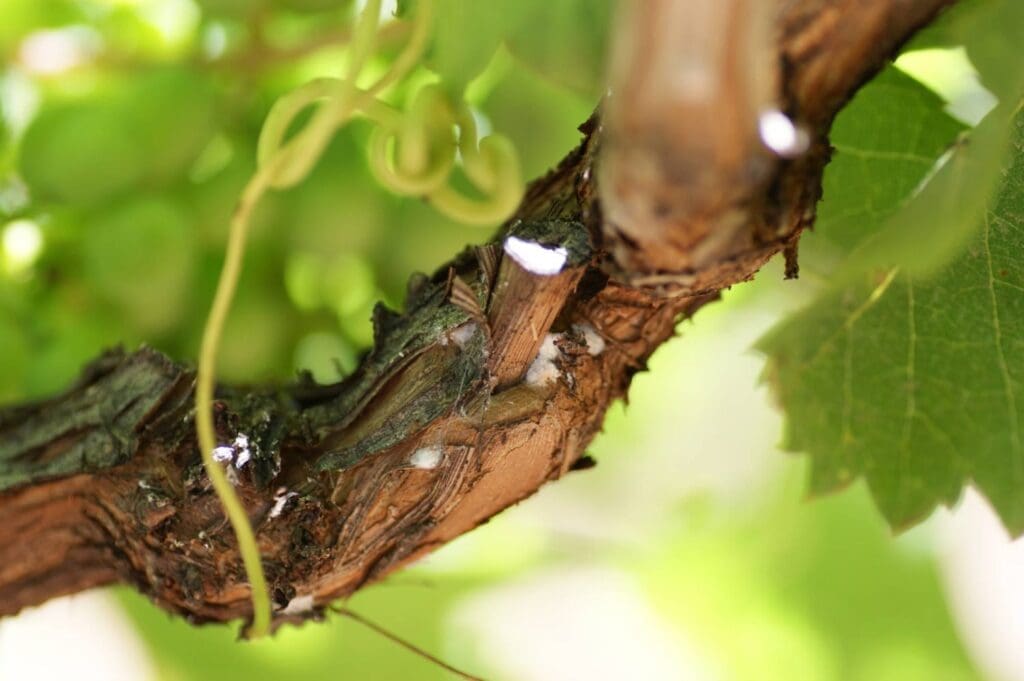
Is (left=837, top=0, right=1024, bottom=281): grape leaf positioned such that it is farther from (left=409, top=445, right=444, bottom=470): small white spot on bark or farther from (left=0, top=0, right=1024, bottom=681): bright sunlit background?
(left=409, top=445, right=444, bottom=470): small white spot on bark

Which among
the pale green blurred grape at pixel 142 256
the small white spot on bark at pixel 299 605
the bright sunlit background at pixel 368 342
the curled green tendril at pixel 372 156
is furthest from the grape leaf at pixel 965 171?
the pale green blurred grape at pixel 142 256

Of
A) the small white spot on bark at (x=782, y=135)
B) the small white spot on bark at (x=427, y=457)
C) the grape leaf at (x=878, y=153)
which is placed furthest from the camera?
the grape leaf at (x=878, y=153)

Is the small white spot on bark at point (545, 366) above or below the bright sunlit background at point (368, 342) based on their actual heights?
below

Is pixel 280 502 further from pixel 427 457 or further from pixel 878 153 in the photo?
pixel 878 153

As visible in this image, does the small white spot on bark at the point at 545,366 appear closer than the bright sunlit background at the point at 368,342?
Yes

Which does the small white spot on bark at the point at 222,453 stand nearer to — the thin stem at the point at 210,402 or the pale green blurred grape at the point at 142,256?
the thin stem at the point at 210,402

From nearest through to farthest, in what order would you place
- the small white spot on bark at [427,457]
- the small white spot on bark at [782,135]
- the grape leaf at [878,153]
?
1. the small white spot on bark at [782,135]
2. the small white spot on bark at [427,457]
3. the grape leaf at [878,153]

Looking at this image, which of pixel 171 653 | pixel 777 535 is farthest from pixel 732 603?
pixel 171 653

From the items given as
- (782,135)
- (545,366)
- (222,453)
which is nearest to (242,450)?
(222,453)
